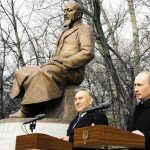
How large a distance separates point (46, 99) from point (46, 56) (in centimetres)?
1505

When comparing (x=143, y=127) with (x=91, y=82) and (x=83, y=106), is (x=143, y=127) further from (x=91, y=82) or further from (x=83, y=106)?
(x=91, y=82)

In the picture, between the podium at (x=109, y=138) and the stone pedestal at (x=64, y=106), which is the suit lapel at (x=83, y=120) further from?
the stone pedestal at (x=64, y=106)

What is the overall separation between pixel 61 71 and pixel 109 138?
464 cm

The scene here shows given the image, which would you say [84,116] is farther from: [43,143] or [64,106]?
[64,106]

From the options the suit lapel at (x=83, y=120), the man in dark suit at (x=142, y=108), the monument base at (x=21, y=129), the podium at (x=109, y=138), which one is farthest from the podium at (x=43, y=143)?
the monument base at (x=21, y=129)

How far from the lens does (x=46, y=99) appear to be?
762cm

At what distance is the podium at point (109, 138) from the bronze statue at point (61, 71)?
427 cm

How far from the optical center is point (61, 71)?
25.8 feet

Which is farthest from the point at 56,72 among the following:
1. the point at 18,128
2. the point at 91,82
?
the point at 91,82

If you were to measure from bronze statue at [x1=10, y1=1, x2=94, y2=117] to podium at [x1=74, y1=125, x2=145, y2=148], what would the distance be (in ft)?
14.0

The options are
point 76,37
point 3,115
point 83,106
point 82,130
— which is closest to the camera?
point 82,130

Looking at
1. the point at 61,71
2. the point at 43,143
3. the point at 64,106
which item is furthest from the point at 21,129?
the point at 43,143

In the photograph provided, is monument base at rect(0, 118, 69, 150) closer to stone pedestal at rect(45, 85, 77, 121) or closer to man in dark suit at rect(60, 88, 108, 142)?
stone pedestal at rect(45, 85, 77, 121)

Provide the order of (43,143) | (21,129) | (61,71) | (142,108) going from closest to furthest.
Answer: (43,143) → (142,108) → (21,129) → (61,71)
